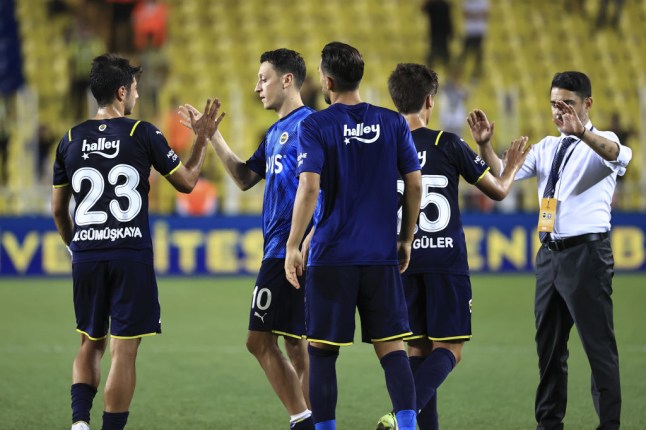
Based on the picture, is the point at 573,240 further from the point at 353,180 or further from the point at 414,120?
the point at 353,180

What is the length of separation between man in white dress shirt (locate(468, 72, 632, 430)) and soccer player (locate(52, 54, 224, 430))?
5.99 ft

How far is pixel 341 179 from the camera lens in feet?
Answer: 16.7

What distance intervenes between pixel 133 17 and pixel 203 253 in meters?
5.19

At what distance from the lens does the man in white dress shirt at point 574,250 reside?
5488 millimetres

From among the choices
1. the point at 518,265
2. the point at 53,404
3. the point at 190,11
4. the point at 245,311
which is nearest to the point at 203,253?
the point at 245,311

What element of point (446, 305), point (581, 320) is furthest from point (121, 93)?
point (581, 320)

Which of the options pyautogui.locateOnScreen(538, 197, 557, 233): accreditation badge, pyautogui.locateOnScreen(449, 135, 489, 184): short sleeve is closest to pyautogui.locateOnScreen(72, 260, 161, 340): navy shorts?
pyautogui.locateOnScreen(449, 135, 489, 184): short sleeve

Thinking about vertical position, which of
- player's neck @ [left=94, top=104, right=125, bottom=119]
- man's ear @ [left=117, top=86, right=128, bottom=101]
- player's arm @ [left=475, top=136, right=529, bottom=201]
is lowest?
player's arm @ [left=475, top=136, right=529, bottom=201]

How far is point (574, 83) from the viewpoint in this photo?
5527 mm

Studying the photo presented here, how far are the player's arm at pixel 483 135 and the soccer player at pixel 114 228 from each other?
1627 millimetres

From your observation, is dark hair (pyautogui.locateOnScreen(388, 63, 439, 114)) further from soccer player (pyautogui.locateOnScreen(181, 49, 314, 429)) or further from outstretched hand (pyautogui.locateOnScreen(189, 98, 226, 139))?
outstretched hand (pyautogui.locateOnScreen(189, 98, 226, 139))

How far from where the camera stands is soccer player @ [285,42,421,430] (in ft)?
16.6

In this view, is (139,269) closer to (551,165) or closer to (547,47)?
(551,165)

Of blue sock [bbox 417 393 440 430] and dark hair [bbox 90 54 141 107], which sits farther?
blue sock [bbox 417 393 440 430]
